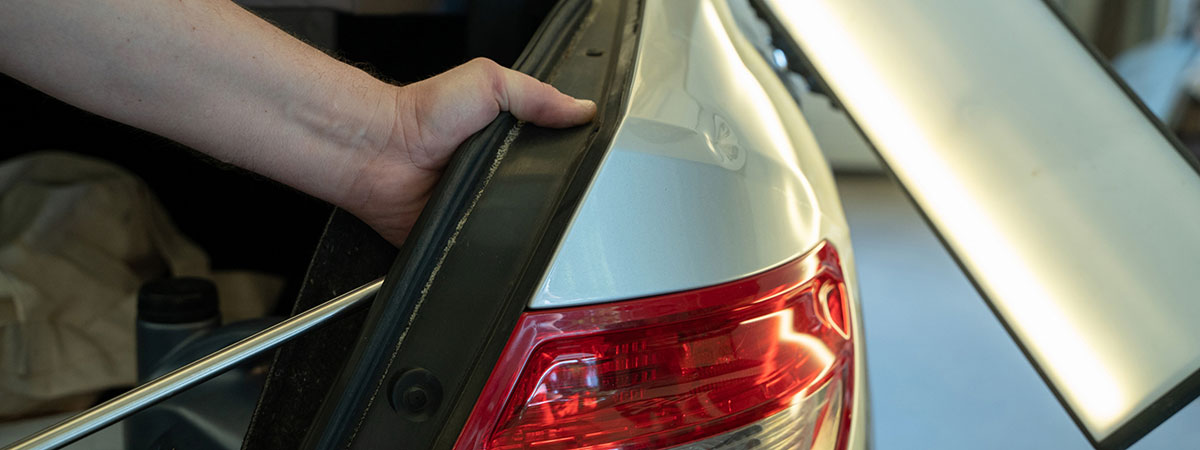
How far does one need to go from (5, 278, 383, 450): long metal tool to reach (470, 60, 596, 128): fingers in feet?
0.65

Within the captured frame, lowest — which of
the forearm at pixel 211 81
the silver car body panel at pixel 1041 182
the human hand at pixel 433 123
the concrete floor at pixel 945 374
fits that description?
the concrete floor at pixel 945 374

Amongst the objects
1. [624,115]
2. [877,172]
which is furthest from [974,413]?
[877,172]

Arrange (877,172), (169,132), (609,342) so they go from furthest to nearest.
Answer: (877,172)
(169,132)
(609,342)

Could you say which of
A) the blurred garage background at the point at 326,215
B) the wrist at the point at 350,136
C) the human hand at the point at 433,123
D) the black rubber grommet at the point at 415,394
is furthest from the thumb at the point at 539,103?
the blurred garage background at the point at 326,215

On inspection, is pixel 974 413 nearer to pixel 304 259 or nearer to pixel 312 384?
pixel 304 259

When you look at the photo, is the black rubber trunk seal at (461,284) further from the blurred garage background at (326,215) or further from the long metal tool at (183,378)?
the blurred garage background at (326,215)

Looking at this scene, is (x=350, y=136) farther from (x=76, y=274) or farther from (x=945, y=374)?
(x=945, y=374)

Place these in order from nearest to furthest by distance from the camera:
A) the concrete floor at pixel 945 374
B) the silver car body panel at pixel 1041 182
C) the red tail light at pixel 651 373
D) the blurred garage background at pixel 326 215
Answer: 1. the red tail light at pixel 651 373
2. the silver car body panel at pixel 1041 182
3. the blurred garage background at pixel 326 215
4. the concrete floor at pixel 945 374

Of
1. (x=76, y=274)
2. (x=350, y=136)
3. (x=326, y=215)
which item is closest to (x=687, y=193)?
(x=350, y=136)

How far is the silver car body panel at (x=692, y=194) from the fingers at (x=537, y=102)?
5 centimetres

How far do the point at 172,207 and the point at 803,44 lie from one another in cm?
157

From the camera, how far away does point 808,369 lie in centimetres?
74

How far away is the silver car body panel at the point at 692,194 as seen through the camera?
64 centimetres

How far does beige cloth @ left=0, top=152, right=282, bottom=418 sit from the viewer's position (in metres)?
1.58
